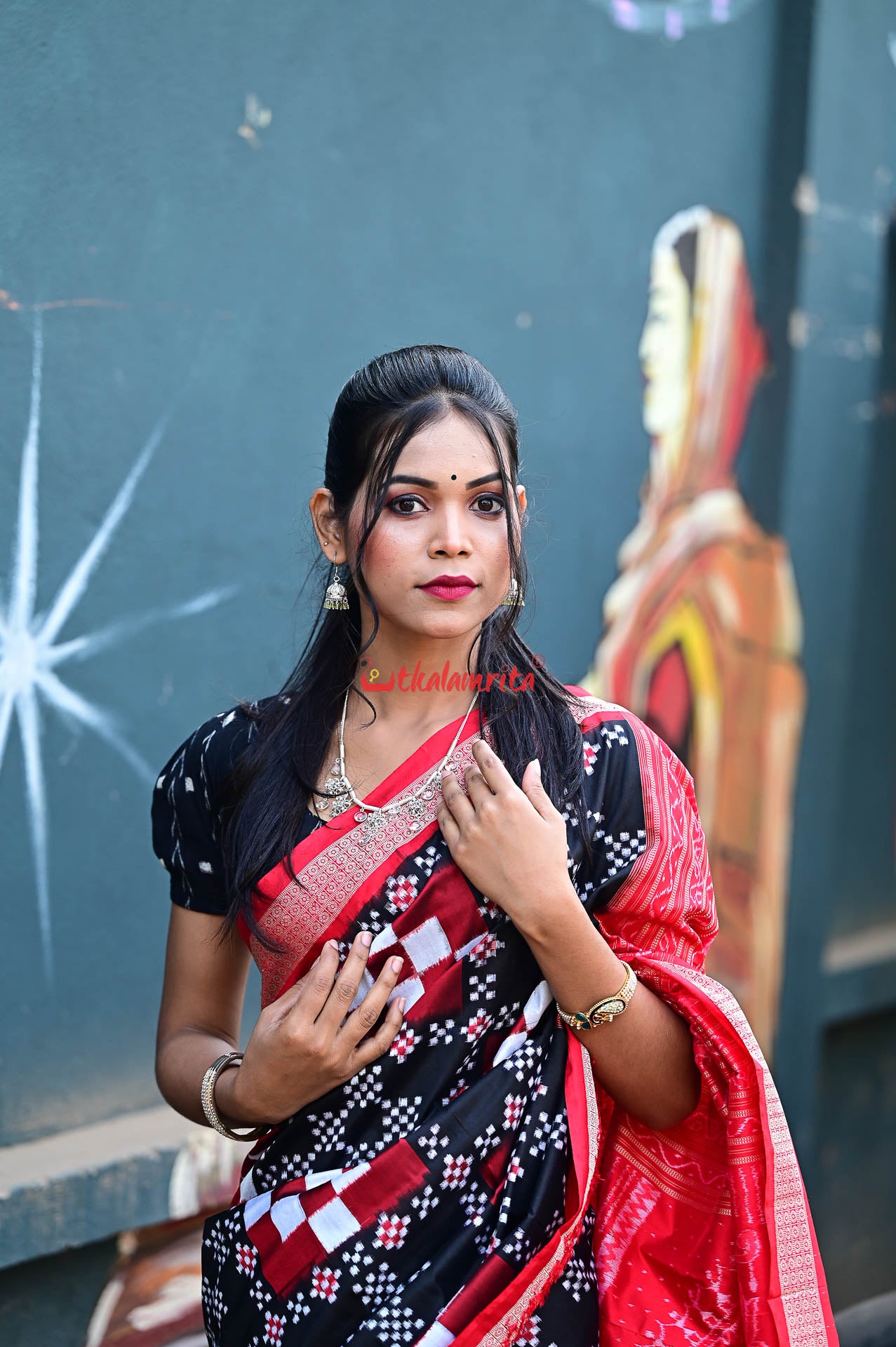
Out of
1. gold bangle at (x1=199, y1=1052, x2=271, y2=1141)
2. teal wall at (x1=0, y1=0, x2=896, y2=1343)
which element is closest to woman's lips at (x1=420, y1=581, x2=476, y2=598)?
gold bangle at (x1=199, y1=1052, x2=271, y2=1141)

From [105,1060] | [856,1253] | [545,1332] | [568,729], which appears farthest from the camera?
[856,1253]

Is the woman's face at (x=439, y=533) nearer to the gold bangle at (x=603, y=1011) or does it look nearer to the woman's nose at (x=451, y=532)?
the woman's nose at (x=451, y=532)

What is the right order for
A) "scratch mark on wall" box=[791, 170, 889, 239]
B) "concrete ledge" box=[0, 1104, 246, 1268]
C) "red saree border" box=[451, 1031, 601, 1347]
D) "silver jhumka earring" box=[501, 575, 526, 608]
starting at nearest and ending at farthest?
"red saree border" box=[451, 1031, 601, 1347], "silver jhumka earring" box=[501, 575, 526, 608], "concrete ledge" box=[0, 1104, 246, 1268], "scratch mark on wall" box=[791, 170, 889, 239]

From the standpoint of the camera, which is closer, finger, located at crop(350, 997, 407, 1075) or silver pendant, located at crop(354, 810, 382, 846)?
finger, located at crop(350, 997, 407, 1075)

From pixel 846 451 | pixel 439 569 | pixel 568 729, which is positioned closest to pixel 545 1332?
pixel 568 729

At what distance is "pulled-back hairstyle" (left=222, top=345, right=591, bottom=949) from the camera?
154 cm

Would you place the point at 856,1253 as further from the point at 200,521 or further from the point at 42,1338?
the point at 200,521

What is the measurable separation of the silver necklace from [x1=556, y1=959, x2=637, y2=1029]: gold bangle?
0.29 m

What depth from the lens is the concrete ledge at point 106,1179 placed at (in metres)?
2.32

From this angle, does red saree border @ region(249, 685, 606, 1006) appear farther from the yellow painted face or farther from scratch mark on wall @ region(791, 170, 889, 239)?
scratch mark on wall @ region(791, 170, 889, 239)

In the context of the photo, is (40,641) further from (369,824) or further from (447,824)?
(447,824)

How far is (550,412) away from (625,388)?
0.27 m

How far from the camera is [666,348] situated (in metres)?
3.44

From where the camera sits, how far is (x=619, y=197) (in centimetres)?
327
